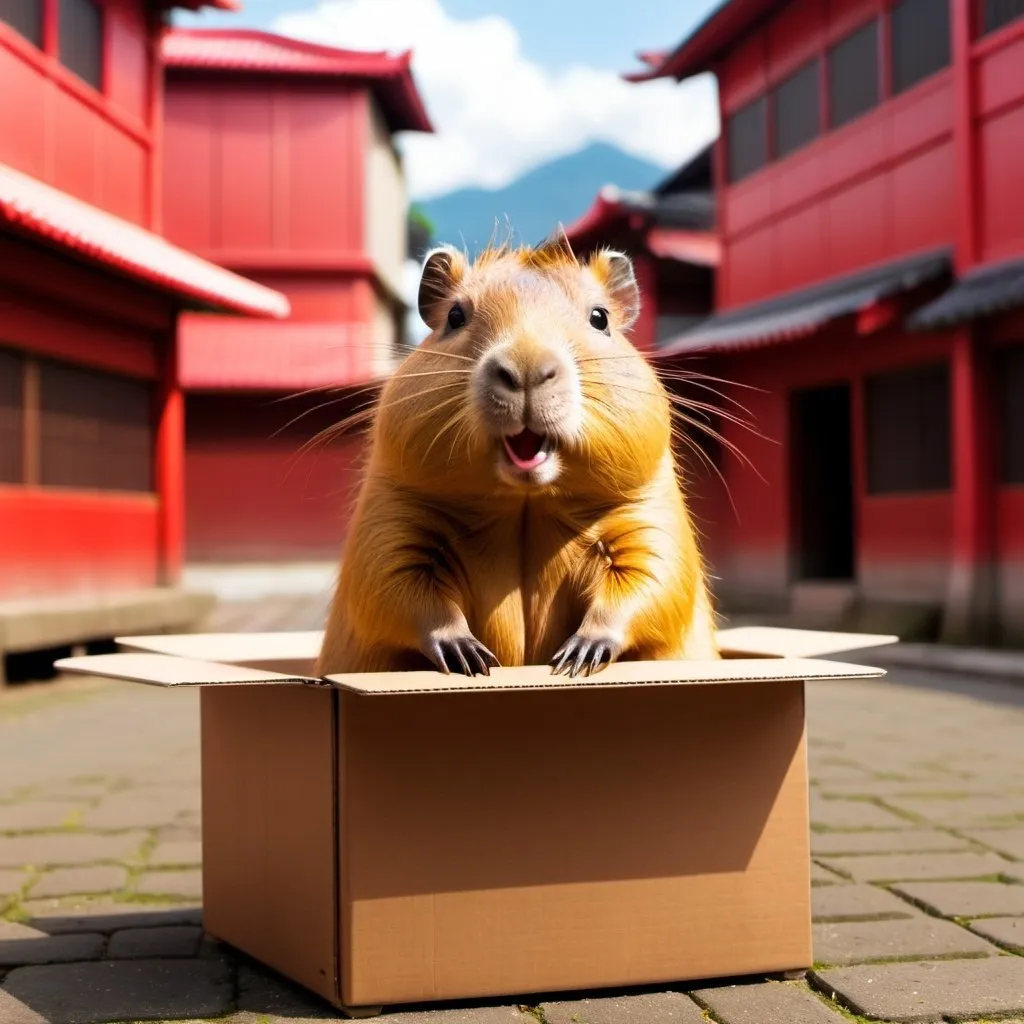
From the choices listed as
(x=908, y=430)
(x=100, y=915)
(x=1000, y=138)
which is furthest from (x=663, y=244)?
(x=100, y=915)

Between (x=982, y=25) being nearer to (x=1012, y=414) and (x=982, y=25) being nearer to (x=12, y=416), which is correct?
(x=1012, y=414)

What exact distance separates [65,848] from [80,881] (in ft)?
1.40

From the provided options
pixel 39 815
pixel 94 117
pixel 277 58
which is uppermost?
pixel 277 58

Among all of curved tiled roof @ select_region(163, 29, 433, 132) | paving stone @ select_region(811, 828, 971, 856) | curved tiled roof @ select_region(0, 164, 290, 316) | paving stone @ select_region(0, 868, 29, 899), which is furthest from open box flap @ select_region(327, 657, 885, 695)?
curved tiled roof @ select_region(163, 29, 433, 132)

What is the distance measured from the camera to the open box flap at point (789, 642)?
262 centimetres

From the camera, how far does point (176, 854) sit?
3572 millimetres

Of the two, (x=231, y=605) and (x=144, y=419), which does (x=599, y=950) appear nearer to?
(x=144, y=419)

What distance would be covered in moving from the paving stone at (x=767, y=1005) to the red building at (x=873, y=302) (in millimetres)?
6209

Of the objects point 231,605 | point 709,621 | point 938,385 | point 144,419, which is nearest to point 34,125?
point 144,419

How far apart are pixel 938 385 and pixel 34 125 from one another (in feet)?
24.4

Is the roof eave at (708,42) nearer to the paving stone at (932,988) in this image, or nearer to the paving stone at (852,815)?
the paving stone at (852,815)

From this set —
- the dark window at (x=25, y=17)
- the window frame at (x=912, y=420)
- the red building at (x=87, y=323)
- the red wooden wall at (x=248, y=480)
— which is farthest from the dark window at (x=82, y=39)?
the window frame at (x=912, y=420)

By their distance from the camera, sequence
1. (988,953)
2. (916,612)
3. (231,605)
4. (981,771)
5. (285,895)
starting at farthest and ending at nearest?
(231,605) → (916,612) → (981,771) → (988,953) → (285,895)

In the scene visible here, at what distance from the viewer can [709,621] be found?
8.91 ft
